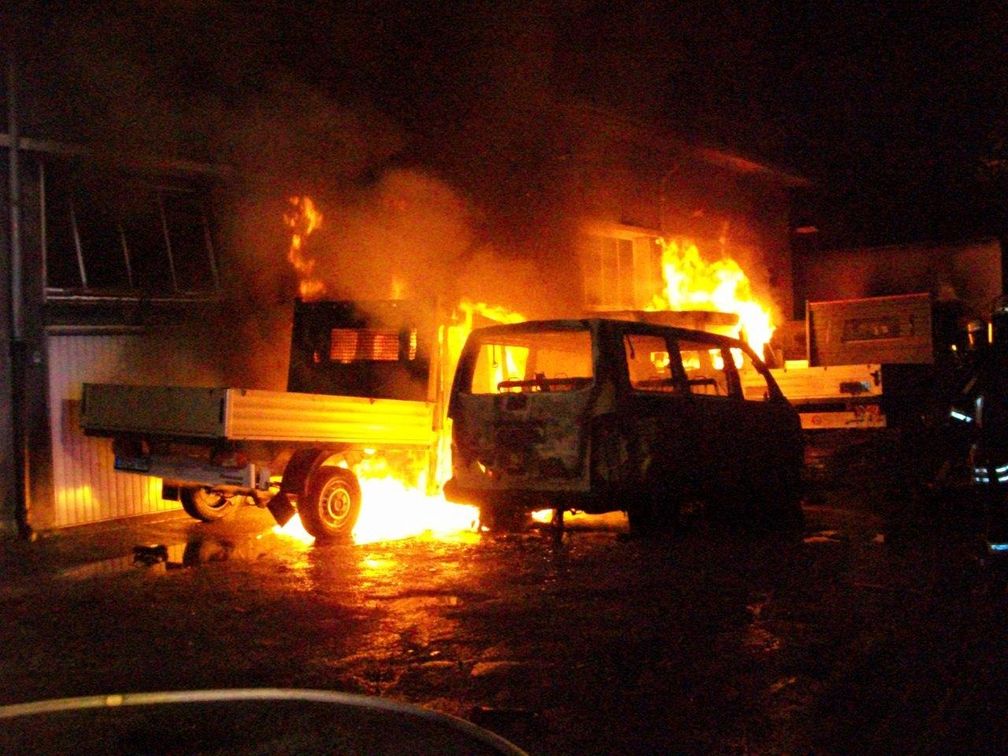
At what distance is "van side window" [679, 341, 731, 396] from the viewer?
8.19 m

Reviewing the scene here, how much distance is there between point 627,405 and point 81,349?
5.79 m

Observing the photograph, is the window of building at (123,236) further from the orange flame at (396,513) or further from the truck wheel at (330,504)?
the truck wheel at (330,504)

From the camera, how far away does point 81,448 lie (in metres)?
9.91

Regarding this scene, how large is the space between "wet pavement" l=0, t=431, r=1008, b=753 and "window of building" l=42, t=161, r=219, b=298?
2997mm

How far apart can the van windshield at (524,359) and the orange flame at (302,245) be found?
168 inches

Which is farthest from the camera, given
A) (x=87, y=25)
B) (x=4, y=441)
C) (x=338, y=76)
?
(x=338, y=76)

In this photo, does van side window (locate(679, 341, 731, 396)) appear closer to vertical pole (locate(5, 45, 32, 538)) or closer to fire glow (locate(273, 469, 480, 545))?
fire glow (locate(273, 469, 480, 545))

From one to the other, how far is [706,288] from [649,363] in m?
11.6

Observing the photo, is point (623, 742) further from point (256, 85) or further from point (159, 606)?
point (256, 85)

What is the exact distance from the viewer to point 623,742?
12.6ft

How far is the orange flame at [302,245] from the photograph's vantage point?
1202 cm

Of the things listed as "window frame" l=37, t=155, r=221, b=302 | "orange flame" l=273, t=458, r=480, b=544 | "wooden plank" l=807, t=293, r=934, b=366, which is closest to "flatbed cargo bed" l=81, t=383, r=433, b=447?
"orange flame" l=273, t=458, r=480, b=544

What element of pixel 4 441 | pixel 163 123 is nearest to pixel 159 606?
pixel 4 441

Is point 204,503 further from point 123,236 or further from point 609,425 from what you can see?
point 609,425
